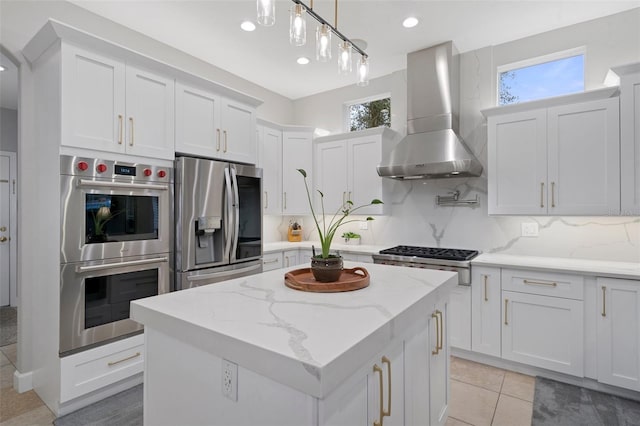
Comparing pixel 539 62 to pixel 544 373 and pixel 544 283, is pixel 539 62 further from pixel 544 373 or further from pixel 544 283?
pixel 544 373

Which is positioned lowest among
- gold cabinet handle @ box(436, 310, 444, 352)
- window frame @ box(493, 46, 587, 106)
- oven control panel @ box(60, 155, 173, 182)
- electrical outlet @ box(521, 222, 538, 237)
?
gold cabinet handle @ box(436, 310, 444, 352)

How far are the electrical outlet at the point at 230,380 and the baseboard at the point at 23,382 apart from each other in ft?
7.98

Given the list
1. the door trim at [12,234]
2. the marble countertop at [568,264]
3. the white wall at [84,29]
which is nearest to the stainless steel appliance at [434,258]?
the marble countertop at [568,264]

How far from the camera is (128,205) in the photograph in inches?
95.1

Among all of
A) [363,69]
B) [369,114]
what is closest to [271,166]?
[369,114]

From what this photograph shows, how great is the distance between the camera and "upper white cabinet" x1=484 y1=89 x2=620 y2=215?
99.2 inches

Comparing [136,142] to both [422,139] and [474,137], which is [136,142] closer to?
[422,139]

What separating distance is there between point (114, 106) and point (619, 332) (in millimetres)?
3905

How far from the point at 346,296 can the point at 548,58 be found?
3.28 meters

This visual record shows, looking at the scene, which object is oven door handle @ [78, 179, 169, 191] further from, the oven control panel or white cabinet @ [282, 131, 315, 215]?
white cabinet @ [282, 131, 315, 215]

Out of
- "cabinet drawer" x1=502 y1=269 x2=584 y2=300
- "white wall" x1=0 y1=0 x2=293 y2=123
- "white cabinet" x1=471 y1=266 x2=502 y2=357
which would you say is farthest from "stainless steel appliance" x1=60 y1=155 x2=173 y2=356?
"cabinet drawer" x1=502 y1=269 x2=584 y2=300

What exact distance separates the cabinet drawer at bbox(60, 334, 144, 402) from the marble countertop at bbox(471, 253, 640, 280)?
2.82 meters

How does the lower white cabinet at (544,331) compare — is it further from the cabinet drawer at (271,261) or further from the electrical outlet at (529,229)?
the cabinet drawer at (271,261)

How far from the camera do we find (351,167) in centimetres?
398
